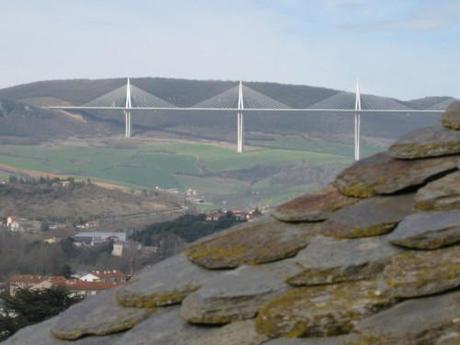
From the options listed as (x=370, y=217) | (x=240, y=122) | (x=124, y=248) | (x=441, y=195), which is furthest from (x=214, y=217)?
(x=240, y=122)

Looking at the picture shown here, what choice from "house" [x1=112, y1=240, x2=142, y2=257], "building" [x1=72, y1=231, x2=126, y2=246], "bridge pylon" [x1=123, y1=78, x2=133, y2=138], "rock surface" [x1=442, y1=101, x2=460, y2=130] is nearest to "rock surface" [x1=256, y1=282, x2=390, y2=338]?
"rock surface" [x1=442, y1=101, x2=460, y2=130]

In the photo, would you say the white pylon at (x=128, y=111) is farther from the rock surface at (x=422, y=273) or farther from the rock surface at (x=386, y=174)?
the rock surface at (x=422, y=273)

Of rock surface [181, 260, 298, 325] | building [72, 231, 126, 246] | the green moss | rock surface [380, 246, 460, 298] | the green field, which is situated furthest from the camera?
the green field

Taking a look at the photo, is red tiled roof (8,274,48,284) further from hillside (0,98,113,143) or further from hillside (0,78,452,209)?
hillside (0,98,113,143)

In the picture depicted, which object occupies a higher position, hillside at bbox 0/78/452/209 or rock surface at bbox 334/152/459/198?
rock surface at bbox 334/152/459/198

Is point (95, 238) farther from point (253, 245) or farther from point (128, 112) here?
point (128, 112)

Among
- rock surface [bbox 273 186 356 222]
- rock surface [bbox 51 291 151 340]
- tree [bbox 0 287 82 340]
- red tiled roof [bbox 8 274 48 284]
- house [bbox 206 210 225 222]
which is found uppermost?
rock surface [bbox 273 186 356 222]

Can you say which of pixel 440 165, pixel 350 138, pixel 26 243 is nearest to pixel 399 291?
pixel 440 165
